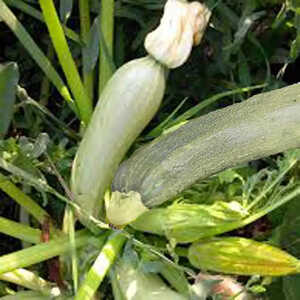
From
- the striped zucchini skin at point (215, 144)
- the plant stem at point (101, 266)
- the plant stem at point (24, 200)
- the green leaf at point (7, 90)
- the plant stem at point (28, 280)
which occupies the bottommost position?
the plant stem at point (28, 280)

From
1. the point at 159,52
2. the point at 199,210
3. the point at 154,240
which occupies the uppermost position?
the point at 159,52

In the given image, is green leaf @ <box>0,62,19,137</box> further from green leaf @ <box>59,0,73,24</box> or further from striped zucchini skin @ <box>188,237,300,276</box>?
striped zucchini skin @ <box>188,237,300,276</box>

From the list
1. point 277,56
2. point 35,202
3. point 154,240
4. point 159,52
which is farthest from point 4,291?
point 277,56

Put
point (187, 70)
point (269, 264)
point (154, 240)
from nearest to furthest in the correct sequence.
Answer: point (269, 264) < point (154, 240) < point (187, 70)

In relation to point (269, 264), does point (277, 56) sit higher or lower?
higher

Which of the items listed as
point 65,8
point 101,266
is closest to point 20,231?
point 101,266

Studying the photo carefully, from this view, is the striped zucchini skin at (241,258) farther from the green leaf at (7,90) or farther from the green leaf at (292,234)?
the green leaf at (7,90)

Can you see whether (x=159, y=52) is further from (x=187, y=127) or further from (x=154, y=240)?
(x=154, y=240)

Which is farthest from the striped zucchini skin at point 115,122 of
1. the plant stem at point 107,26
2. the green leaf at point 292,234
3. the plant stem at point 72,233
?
the green leaf at point 292,234
